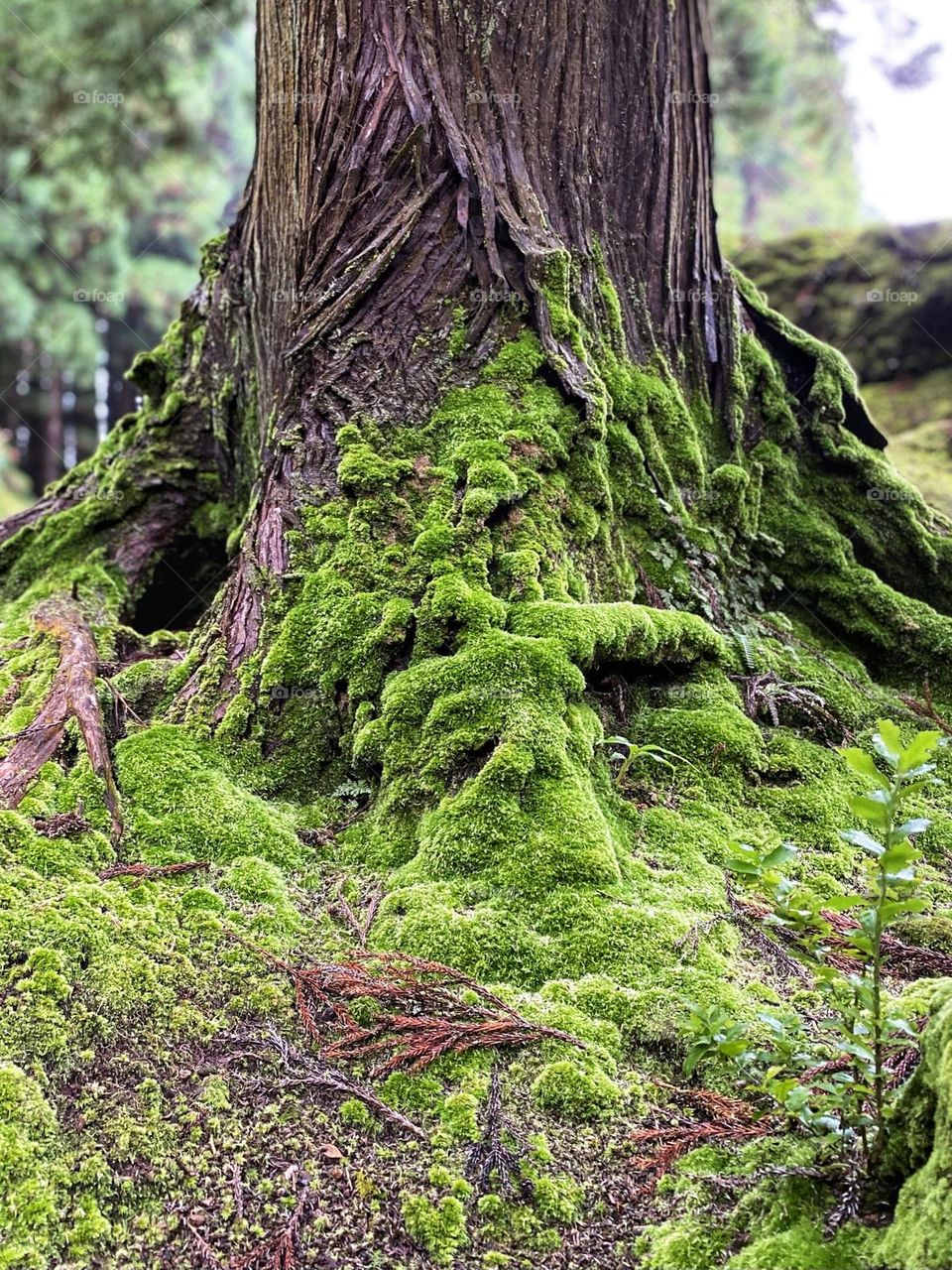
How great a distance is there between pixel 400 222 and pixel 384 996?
3.23 metres

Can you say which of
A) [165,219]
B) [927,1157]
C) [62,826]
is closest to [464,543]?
[62,826]

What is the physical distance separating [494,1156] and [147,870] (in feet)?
4.32

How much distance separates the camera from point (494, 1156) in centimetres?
188

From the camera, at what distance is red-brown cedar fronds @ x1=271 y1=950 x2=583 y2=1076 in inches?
83.7

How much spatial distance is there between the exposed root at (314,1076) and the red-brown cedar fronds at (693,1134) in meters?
0.46

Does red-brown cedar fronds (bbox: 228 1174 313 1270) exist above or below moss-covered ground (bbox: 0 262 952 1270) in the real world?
below

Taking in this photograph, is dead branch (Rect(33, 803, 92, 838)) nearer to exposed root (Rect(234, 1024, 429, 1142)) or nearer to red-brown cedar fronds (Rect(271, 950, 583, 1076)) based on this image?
red-brown cedar fronds (Rect(271, 950, 583, 1076))

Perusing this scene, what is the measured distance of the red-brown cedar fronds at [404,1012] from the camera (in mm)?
2125

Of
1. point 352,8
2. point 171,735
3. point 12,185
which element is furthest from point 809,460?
point 12,185

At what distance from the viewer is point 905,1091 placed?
5.13 feet

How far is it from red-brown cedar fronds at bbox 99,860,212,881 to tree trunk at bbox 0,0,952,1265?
0.08 metres

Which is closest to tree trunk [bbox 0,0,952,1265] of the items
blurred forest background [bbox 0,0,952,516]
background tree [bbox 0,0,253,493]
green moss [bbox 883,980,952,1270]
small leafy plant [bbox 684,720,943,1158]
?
small leafy plant [bbox 684,720,943,1158]

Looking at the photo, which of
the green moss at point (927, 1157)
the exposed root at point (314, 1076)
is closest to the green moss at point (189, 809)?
the exposed root at point (314, 1076)

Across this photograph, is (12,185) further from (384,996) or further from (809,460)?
(384,996)
